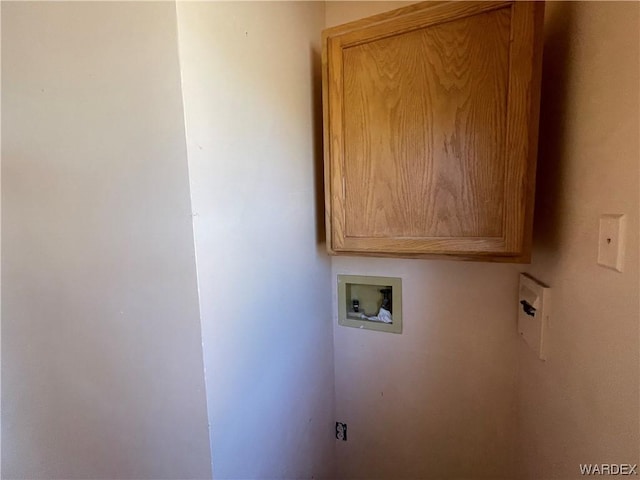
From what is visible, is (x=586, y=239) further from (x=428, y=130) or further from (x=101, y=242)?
(x=101, y=242)

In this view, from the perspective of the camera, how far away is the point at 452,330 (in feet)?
3.71

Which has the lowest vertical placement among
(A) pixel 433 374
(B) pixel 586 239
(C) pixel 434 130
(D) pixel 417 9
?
(A) pixel 433 374

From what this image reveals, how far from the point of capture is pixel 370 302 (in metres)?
1.28

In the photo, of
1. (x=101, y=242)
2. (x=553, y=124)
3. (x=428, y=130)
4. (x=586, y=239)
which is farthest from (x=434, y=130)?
(x=101, y=242)

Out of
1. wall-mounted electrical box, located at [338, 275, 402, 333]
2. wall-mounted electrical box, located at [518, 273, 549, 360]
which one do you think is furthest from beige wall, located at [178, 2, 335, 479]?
wall-mounted electrical box, located at [518, 273, 549, 360]

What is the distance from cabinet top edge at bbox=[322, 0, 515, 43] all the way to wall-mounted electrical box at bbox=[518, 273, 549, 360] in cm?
74

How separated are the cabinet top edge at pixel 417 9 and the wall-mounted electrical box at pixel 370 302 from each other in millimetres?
856

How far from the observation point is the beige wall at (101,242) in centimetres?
58

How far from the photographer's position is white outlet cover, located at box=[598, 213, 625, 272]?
511mm

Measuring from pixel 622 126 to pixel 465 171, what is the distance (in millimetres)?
311

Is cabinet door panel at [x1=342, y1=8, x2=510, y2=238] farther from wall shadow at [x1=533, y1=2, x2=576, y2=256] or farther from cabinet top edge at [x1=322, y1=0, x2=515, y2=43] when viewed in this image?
wall shadow at [x1=533, y1=2, x2=576, y2=256]

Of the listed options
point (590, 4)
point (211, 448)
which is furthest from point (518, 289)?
point (211, 448)

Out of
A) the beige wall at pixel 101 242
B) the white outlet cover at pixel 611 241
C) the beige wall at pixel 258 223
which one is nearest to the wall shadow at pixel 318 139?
the beige wall at pixel 258 223

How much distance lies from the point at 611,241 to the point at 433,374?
0.84m
